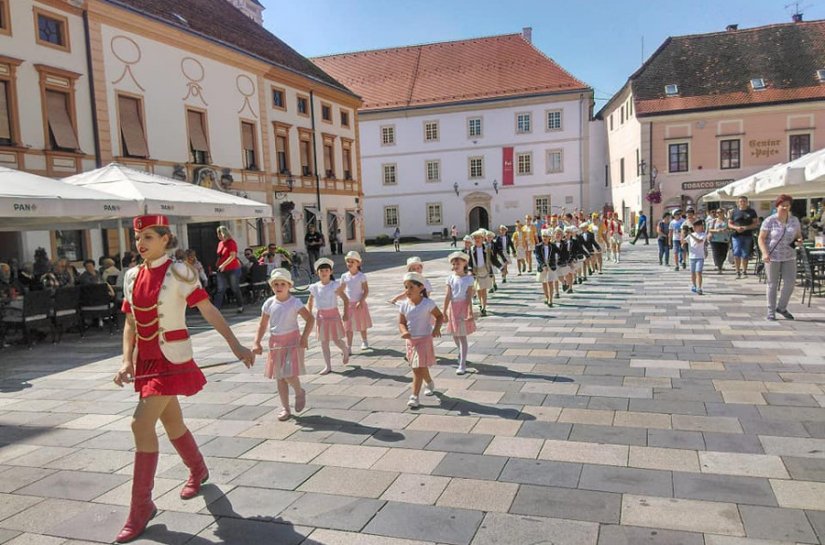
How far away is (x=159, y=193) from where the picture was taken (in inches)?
523

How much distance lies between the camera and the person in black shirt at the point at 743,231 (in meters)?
16.2

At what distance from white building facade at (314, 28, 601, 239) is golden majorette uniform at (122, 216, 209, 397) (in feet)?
160

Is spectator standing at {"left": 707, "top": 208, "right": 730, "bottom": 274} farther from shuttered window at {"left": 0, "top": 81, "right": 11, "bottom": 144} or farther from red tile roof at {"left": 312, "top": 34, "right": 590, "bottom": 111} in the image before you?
red tile roof at {"left": 312, "top": 34, "right": 590, "bottom": 111}

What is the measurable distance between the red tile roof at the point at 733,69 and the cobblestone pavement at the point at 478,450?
34.1 metres

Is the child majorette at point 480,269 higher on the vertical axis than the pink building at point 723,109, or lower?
lower

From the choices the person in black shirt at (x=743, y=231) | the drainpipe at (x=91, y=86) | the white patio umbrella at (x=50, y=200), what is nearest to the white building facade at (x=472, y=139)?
the person in black shirt at (x=743, y=231)

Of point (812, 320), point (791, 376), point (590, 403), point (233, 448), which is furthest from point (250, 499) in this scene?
point (812, 320)

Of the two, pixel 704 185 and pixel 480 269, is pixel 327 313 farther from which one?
pixel 704 185

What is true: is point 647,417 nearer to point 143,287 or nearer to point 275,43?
point 143,287

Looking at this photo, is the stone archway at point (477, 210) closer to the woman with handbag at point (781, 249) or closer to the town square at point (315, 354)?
the town square at point (315, 354)

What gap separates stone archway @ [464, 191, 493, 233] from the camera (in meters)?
53.0

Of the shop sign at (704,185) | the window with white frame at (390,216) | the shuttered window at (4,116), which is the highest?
the shuttered window at (4,116)

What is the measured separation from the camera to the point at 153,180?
1433cm

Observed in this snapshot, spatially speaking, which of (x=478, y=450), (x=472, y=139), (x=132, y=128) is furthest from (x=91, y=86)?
(x=472, y=139)
